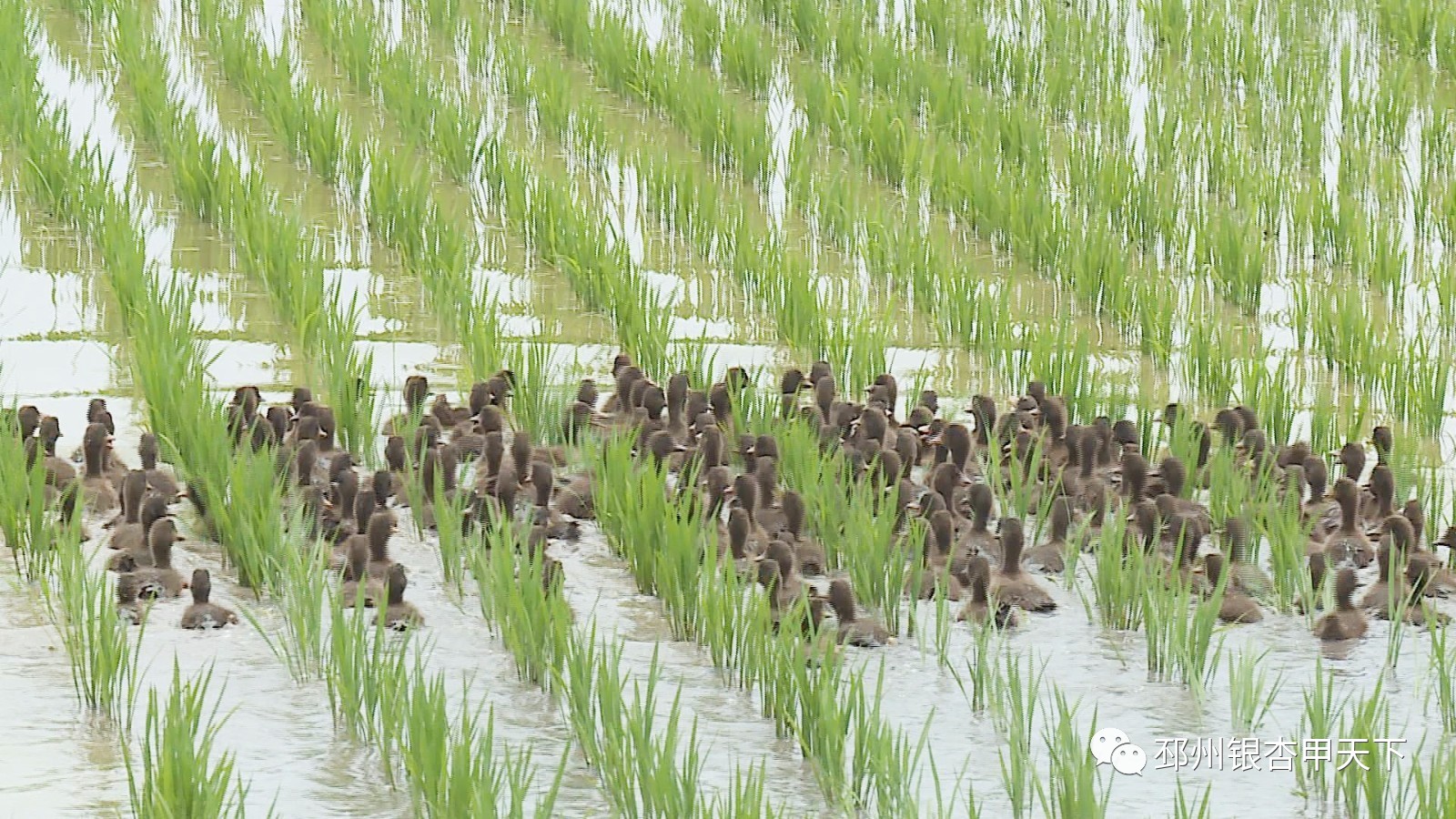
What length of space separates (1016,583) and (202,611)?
159cm

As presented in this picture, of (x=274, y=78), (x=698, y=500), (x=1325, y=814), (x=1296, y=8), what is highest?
(x=1296, y=8)

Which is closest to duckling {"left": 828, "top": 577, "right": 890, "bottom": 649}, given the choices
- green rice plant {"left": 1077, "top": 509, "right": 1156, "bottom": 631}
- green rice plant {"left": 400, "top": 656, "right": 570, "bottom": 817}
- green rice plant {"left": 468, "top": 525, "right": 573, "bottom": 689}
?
green rice plant {"left": 1077, "top": 509, "right": 1156, "bottom": 631}

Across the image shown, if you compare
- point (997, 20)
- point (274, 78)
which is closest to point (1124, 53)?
point (997, 20)

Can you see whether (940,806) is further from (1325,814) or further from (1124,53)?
(1124,53)

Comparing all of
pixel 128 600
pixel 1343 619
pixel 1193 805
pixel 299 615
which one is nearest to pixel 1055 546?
pixel 1343 619

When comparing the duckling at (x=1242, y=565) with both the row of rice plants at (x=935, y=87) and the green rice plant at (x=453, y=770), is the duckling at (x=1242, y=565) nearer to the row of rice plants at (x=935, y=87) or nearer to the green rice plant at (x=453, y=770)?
the row of rice plants at (x=935, y=87)

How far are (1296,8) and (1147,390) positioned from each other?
503cm

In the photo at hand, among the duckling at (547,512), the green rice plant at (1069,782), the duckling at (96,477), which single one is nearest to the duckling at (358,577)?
the duckling at (547,512)

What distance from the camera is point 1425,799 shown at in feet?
11.1

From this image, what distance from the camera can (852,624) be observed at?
419 centimetres

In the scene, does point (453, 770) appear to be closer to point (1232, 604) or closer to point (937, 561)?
point (937, 561)

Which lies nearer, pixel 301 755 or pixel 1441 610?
pixel 301 755

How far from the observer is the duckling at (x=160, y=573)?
4352mm

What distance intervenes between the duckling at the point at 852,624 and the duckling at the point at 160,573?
1.29 m
